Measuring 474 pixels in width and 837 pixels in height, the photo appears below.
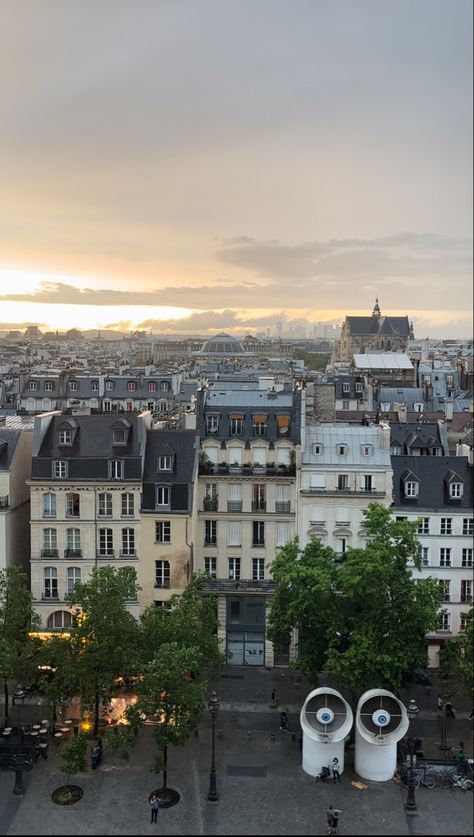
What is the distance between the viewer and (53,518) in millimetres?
28078

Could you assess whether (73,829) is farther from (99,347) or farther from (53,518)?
(99,347)

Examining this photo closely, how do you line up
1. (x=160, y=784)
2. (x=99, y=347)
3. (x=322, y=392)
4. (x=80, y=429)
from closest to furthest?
1. (x=160, y=784)
2. (x=80, y=429)
3. (x=322, y=392)
4. (x=99, y=347)

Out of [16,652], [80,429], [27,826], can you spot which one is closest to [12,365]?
[80,429]

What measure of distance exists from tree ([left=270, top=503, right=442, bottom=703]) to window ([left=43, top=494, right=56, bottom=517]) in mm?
10029

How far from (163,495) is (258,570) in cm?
510

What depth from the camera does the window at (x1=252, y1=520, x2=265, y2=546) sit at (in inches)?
1168

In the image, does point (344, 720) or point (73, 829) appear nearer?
point (73, 829)

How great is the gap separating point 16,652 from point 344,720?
10494 mm

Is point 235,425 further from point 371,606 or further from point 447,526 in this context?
point 371,606

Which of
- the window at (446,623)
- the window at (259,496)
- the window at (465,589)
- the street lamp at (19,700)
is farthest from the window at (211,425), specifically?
the street lamp at (19,700)

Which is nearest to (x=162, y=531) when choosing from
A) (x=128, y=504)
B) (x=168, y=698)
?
(x=128, y=504)

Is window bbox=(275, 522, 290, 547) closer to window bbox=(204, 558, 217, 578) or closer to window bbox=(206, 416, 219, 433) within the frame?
window bbox=(204, 558, 217, 578)

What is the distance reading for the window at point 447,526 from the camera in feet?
94.9

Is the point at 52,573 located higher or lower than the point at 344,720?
higher
